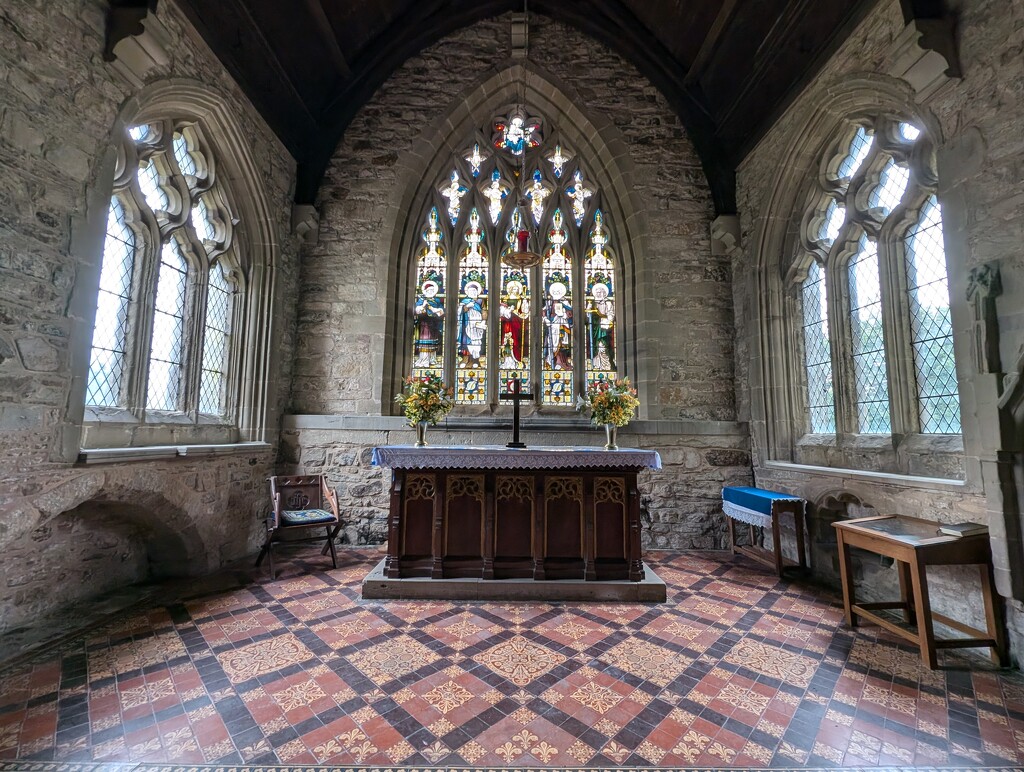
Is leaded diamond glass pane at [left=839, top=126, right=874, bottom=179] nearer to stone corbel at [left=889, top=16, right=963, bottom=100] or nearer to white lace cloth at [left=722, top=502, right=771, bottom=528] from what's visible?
stone corbel at [left=889, top=16, right=963, bottom=100]

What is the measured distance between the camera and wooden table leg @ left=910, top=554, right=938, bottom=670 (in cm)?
298

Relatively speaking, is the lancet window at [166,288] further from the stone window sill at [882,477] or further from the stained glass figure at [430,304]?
the stone window sill at [882,477]

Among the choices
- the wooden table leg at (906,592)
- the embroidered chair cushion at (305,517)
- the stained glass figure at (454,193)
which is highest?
the stained glass figure at (454,193)

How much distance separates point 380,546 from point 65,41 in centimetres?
554

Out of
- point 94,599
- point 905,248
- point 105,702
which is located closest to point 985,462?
point 905,248

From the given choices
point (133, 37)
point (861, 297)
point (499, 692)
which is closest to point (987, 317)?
point (861, 297)

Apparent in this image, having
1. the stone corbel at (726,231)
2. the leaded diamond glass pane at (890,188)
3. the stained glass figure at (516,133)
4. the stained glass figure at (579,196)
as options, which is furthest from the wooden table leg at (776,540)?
the stained glass figure at (516,133)

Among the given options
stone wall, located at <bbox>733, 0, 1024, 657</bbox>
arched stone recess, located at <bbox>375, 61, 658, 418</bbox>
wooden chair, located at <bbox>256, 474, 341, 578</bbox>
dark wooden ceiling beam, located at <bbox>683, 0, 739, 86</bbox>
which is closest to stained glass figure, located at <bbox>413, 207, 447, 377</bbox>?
arched stone recess, located at <bbox>375, 61, 658, 418</bbox>

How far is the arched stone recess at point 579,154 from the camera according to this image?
21.3 feet

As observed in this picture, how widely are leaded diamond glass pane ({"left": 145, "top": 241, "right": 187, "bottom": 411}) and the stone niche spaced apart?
111 cm

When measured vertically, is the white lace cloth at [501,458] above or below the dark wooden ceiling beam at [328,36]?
below

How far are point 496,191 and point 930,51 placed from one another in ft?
16.5

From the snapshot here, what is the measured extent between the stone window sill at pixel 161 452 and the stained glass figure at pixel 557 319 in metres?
3.90

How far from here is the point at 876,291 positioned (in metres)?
4.61
